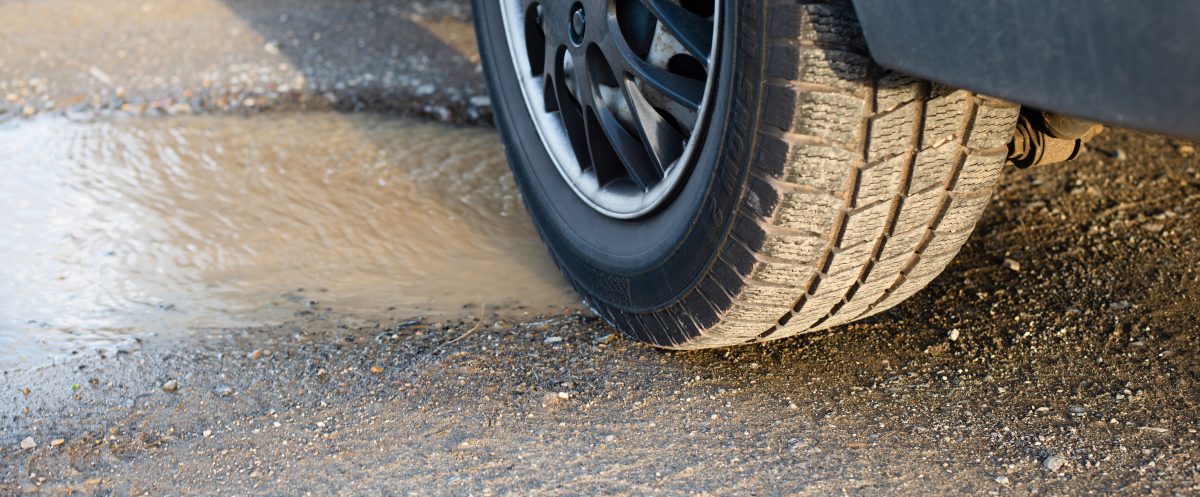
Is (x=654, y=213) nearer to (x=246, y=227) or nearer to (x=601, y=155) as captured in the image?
(x=601, y=155)

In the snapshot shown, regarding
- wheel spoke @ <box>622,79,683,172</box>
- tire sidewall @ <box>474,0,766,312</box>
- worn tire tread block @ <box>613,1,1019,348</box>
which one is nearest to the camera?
worn tire tread block @ <box>613,1,1019,348</box>

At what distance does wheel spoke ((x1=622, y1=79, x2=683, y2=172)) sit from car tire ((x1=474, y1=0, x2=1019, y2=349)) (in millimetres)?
114

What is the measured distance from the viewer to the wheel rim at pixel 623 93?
1.63m

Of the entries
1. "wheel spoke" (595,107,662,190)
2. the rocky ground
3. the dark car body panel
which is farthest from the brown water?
the dark car body panel

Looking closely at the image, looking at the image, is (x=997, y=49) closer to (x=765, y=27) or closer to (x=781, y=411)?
(x=765, y=27)

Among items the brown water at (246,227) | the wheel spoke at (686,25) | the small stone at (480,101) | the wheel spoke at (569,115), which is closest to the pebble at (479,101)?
the small stone at (480,101)

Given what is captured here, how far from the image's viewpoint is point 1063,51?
99 centimetres

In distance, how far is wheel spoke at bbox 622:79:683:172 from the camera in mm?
1795

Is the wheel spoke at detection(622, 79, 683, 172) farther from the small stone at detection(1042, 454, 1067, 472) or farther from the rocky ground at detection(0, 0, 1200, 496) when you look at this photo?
the small stone at detection(1042, 454, 1067, 472)

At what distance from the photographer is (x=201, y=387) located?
186 centimetres

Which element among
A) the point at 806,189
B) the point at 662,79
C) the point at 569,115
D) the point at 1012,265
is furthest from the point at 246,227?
the point at 1012,265

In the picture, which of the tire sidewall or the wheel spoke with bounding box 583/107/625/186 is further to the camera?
the wheel spoke with bounding box 583/107/625/186

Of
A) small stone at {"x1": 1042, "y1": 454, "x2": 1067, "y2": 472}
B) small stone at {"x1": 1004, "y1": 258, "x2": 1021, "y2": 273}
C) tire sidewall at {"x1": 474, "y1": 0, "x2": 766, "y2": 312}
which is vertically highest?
tire sidewall at {"x1": 474, "y1": 0, "x2": 766, "y2": 312}

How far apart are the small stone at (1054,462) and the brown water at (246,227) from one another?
105cm
